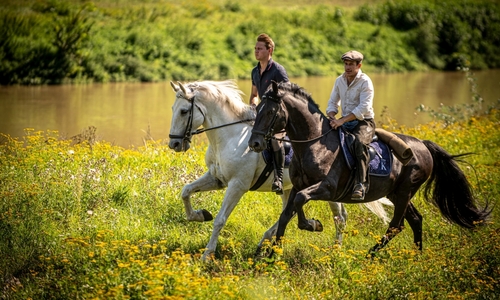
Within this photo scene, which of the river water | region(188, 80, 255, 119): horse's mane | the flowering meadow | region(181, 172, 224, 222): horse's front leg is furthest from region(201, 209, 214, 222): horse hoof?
the river water

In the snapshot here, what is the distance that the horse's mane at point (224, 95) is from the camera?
9.16 metres

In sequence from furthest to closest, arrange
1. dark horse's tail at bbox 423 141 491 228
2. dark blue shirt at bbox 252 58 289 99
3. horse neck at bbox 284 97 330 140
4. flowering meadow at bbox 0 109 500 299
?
dark horse's tail at bbox 423 141 491 228
dark blue shirt at bbox 252 58 289 99
horse neck at bbox 284 97 330 140
flowering meadow at bbox 0 109 500 299

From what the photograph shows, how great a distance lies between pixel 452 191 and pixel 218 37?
86.8 ft

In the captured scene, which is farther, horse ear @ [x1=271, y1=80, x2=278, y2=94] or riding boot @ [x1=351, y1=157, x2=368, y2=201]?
riding boot @ [x1=351, y1=157, x2=368, y2=201]

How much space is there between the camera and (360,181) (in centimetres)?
858

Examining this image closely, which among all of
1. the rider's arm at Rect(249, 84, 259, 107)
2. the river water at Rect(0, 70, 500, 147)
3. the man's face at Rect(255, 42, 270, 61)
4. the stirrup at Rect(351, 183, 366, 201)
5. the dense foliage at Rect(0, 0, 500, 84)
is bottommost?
the river water at Rect(0, 70, 500, 147)

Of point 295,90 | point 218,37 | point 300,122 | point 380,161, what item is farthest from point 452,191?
point 218,37

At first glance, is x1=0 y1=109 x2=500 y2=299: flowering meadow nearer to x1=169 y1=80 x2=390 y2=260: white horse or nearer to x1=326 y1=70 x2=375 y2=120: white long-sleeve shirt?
x1=169 y1=80 x2=390 y2=260: white horse

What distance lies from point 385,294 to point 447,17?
153 feet

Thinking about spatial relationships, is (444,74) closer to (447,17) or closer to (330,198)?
(447,17)

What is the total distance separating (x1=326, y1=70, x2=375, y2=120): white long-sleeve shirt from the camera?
8586 mm

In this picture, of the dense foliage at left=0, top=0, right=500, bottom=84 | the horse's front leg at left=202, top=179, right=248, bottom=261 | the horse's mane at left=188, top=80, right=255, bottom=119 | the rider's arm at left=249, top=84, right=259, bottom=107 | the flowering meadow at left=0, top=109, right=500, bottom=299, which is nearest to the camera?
the flowering meadow at left=0, top=109, right=500, bottom=299

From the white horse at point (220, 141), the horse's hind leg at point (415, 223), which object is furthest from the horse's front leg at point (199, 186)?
the horse's hind leg at point (415, 223)

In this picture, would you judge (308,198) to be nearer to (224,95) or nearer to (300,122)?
(300,122)
